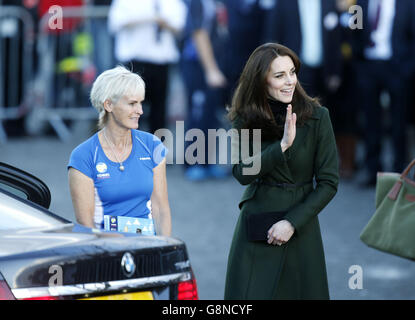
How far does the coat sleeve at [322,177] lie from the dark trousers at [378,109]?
5.70 m

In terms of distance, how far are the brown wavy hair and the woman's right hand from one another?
0.51 ft

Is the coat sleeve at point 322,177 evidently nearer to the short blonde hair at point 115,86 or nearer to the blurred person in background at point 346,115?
the short blonde hair at point 115,86

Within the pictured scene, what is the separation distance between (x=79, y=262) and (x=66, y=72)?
432 inches

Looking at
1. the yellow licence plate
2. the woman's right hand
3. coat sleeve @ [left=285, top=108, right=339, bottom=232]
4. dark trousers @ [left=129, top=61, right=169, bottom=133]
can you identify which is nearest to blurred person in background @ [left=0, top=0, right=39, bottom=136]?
dark trousers @ [left=129, top=61, right=169, bottom=133]

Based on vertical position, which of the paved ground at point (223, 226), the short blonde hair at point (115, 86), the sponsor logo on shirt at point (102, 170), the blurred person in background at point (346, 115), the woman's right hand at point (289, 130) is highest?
the short blonde hair at point (115, 86)

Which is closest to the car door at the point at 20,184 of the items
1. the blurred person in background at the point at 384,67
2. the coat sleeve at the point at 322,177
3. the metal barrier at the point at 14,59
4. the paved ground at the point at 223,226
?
the coat sleeve at the point at 322,177

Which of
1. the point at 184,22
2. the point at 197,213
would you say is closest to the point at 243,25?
the point at 184,22

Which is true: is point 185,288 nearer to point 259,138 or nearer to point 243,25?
point 259,138

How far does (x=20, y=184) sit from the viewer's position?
4.40 meters

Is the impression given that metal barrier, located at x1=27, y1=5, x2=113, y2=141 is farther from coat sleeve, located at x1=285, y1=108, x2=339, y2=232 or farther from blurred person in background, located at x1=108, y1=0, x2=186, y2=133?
coat sleeve, located at x1=285, y1=108, x2=339, y2=232

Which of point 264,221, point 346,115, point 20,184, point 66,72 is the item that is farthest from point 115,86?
point 66,72

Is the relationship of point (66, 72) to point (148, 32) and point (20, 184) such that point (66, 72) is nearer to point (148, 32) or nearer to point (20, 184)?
point (148, 32)

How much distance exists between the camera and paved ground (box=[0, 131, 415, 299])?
23.2 feet

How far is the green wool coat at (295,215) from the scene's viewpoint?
15.6 ft
